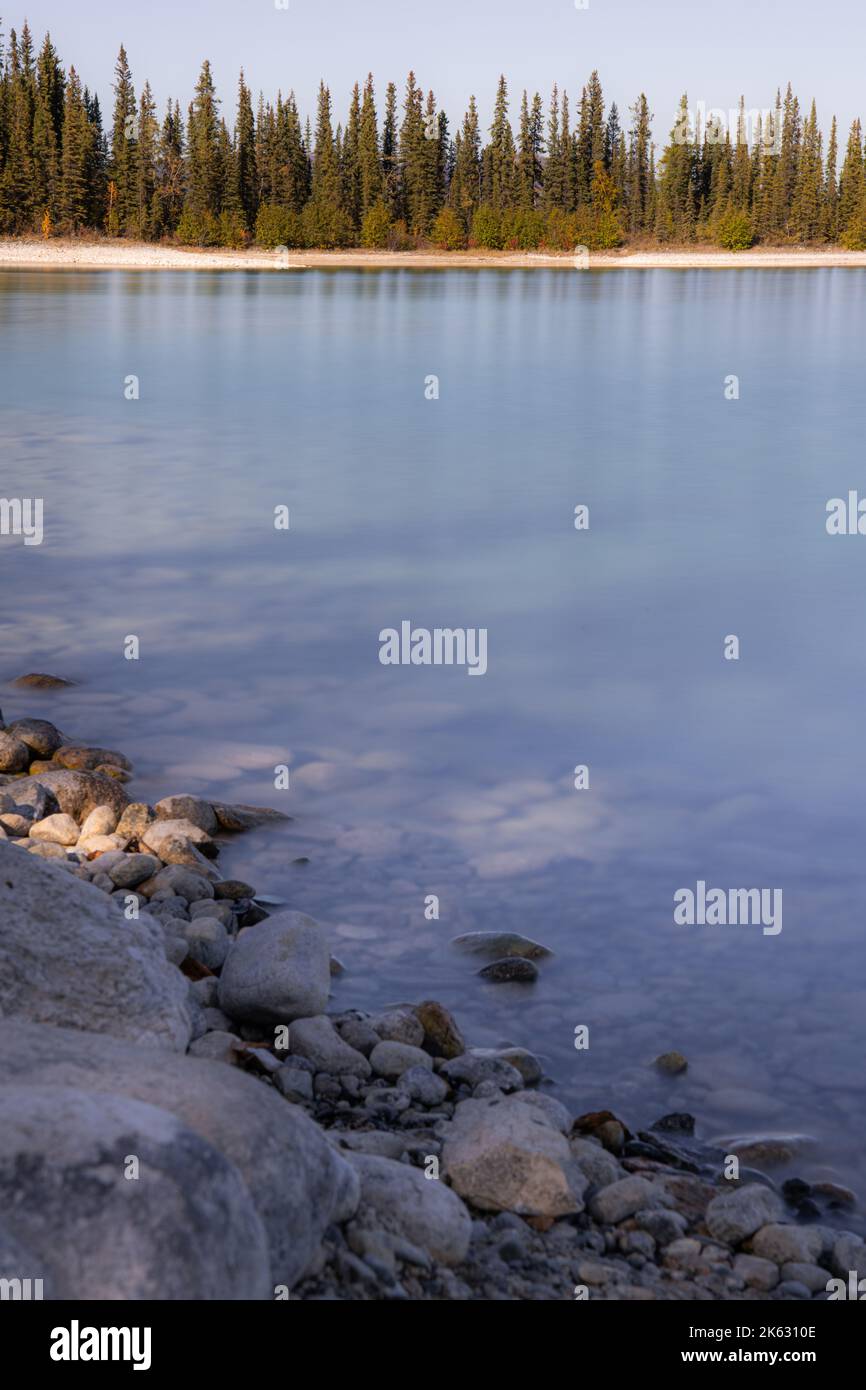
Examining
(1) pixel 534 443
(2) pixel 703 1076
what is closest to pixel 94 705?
(2) pixel 703 1076

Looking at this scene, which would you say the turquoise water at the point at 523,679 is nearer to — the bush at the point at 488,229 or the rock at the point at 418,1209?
the rock at the point at 418,1209

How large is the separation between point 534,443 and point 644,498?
3.32 m

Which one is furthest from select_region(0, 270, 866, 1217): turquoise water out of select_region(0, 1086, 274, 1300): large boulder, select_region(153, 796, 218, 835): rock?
select_region(0, 1086, 274, 1300): large boulder

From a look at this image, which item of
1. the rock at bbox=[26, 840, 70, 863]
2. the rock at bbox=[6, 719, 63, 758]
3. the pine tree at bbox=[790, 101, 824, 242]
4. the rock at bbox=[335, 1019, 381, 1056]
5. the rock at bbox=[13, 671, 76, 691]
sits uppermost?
the pine tree at bbox=[790, 101, 824, 242]

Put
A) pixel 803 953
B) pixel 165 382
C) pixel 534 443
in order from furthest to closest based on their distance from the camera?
1. pixel 165 382
2. pixel 534 443
3. pixel 803 953

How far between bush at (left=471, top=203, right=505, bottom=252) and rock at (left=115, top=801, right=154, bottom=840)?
3231 inches

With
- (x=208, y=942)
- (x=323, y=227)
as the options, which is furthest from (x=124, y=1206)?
(x=323, y=227)

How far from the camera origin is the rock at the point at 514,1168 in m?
3.23

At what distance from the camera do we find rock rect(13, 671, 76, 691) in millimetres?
7438

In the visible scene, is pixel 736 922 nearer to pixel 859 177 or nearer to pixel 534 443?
pixel 534 443

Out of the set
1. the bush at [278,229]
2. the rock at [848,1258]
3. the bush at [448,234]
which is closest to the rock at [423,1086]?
the rock at [848,1258]

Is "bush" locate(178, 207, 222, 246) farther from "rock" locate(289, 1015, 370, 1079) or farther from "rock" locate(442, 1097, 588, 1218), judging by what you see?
"rock" locate(442, 1097, 588, 1218)

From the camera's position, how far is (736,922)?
4988 mm

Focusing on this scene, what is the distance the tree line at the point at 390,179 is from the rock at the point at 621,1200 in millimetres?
78917
